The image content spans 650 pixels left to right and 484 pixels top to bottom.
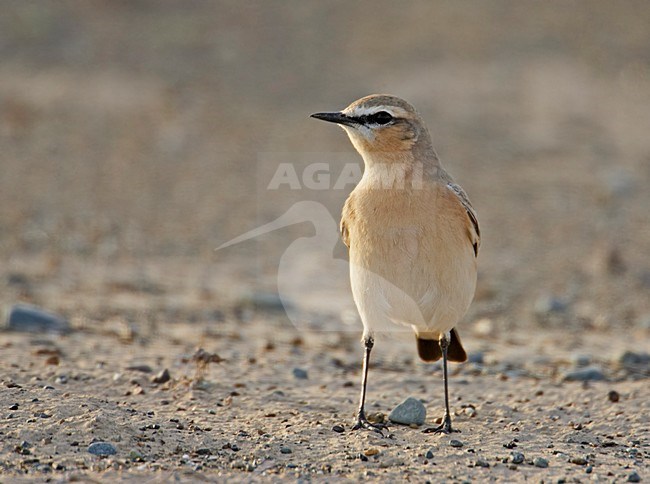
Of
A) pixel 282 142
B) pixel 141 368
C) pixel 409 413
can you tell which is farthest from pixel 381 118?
pixel 282 142

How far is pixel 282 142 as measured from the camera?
16078 millimetres

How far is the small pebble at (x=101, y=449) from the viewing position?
5.53m

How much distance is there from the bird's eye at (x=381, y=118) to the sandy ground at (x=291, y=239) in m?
2.09

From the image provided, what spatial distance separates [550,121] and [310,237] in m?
6.08

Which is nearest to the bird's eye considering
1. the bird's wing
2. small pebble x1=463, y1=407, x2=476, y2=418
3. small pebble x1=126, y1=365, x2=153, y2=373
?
the bird's wing

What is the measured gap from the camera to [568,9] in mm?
21438

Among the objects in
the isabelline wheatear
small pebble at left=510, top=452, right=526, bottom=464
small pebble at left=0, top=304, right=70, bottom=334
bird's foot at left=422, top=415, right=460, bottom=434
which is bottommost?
small pebble at left=510, top=452, right=526, bottom=464

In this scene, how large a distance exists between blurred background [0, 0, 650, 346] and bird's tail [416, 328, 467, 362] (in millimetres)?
3084

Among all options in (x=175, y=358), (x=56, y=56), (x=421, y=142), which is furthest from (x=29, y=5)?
(x=421, y=142)

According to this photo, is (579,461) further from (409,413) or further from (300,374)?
(300,374)

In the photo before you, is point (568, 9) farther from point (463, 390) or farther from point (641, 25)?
point (463, 390)

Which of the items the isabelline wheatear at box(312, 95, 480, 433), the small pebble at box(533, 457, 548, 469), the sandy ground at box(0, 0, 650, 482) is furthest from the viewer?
the isabelline wheatear at box(312, 95, 480, 433)

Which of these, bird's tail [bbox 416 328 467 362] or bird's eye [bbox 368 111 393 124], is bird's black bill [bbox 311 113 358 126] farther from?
bird's tail [bbox 416 328 467 362]

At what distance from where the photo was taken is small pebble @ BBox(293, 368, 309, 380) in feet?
25.5
